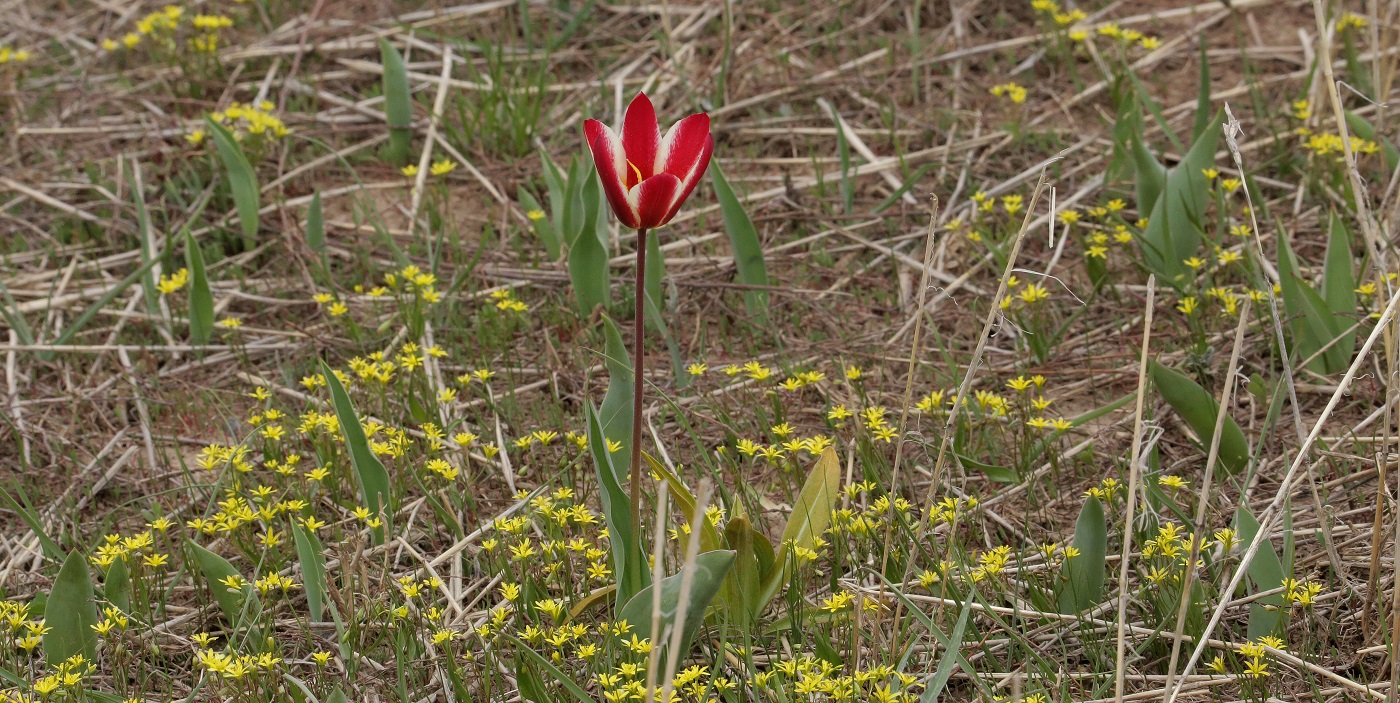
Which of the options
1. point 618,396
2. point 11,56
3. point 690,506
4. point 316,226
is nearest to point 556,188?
point 316,226

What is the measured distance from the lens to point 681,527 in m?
2.33

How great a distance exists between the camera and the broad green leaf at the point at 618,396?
2.48 metres

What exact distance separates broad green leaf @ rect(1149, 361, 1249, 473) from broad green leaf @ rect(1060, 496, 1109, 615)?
50cm

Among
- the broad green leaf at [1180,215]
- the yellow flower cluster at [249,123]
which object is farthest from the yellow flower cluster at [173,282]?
the broad green leaf at [1180,215]

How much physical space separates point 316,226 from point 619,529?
206cm

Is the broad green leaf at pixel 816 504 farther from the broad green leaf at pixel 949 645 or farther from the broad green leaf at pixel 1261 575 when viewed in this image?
the broad green leaf at pixel 1261 575

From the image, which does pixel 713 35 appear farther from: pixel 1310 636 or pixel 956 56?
pixel 1310 636

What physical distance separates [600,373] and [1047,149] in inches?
68.6

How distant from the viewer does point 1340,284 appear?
2906 millimetres

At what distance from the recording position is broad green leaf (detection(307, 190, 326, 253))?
147 inches

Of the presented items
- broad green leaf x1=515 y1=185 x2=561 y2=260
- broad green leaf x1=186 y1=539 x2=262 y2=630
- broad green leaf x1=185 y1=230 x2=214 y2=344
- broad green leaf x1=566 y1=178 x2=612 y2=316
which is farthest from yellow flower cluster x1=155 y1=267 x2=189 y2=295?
broad green leaf x1=186 y1=539 x2=262 y2=630

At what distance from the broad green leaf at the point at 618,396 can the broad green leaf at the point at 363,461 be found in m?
0.47

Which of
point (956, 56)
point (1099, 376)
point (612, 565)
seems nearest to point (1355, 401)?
point (1099, 376)

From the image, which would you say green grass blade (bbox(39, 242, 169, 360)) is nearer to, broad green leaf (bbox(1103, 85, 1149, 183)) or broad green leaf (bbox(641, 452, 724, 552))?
broad green leaf (bbox(641, 452, 724, 552))
